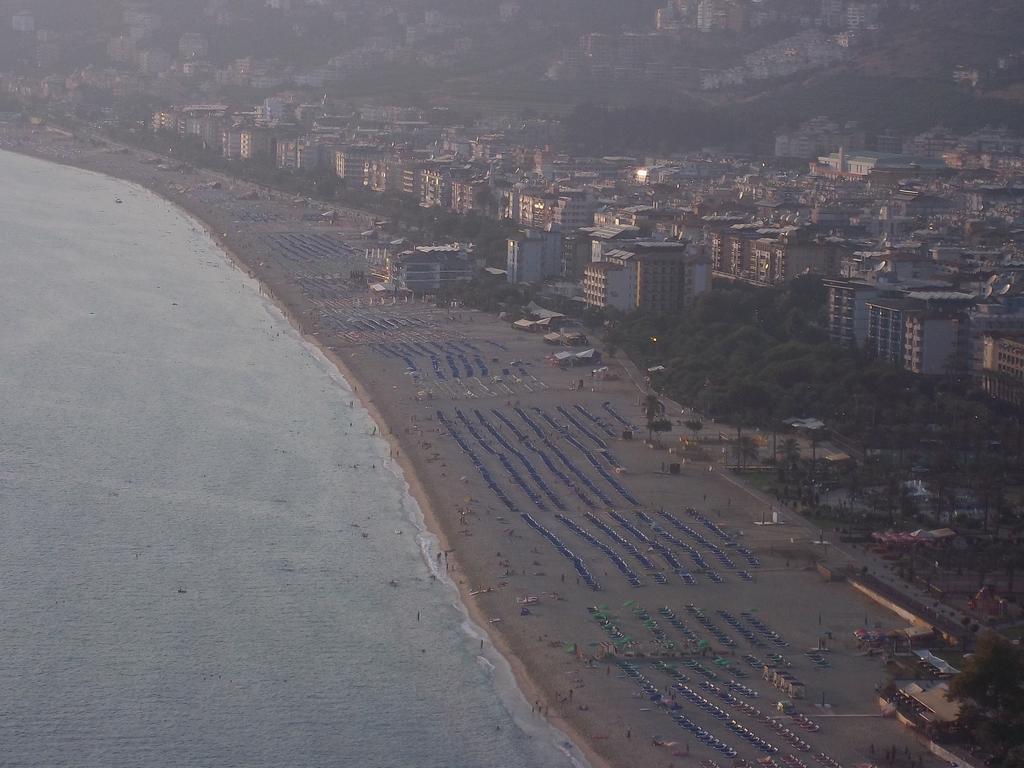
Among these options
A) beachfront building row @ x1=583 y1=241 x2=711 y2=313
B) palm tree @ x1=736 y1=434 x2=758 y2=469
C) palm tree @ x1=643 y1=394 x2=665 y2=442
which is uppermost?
beachfront building row @ x1=583 y1=241 x2=711 y2=313

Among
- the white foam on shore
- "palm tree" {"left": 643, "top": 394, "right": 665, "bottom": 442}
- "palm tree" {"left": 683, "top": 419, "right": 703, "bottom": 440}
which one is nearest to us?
the white foam on shore

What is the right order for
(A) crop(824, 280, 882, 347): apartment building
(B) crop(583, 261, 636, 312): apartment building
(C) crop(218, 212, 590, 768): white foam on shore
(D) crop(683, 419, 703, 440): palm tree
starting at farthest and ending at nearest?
(B) crop(583, 261, 636, 312): apartment building → (A) crop(824, 280, 882, 347): apartment building → (D) crop(683, 419, 703, 440): palm tree → (C) crop(218, 212, 590, 768): white foam on shore

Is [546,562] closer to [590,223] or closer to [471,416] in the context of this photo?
[471,416]

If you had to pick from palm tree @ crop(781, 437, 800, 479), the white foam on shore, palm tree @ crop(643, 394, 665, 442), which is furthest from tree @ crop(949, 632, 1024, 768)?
palm tree @ crop(643, 394, 665, 442)

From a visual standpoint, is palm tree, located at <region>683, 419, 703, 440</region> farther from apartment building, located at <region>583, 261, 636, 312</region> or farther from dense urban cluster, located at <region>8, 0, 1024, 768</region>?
apartment building, located at <region>583, 261, 636, 312</region>

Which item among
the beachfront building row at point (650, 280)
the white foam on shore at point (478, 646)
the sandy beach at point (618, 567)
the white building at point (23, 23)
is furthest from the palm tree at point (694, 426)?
the white building at point (23, 23)

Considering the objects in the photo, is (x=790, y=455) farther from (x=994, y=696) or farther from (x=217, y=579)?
(x=994, y=696)

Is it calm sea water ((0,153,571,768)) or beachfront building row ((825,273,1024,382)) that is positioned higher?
beachfront building row ((825,273,1024,382))

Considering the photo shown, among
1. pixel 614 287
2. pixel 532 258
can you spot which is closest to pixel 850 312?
pixel 614 287

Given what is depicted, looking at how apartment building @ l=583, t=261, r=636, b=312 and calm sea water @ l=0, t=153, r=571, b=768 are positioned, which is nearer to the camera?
calm sea water @ l=0, t=153, r=571, b=768
